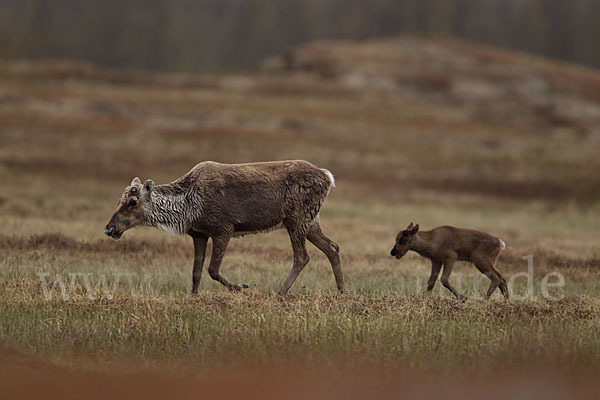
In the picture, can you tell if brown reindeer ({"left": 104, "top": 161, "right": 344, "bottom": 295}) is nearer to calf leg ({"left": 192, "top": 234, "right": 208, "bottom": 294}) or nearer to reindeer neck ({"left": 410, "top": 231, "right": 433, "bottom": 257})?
calf leg ({"left": 192, "top": 234, "right": 208, "bottom": 294})

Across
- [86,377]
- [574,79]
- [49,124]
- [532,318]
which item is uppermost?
[574,79]

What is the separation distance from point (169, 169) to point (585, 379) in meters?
29.1

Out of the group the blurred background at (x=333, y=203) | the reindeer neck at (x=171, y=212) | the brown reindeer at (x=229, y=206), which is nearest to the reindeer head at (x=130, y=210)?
the brown reindeer at (x=229, y=206)

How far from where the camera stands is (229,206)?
11789 millimetres

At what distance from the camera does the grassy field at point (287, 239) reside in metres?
9.39

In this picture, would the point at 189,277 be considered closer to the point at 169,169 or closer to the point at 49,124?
the point at 169,169

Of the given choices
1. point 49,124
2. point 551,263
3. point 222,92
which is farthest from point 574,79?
point 551,263

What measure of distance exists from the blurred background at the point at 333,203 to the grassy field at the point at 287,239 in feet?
0.18

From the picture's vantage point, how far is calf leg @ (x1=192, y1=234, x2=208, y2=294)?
38.4ft

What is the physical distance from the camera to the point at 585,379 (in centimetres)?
868

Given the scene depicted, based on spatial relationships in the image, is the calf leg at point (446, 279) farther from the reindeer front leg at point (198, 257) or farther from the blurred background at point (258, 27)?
the blurred background at point (258, 27)

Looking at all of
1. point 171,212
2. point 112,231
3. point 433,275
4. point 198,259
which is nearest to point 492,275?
point 433,275

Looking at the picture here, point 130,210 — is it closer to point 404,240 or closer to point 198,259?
point 198,259

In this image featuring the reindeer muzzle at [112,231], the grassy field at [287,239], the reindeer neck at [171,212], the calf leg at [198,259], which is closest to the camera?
the grassy field at [287,239]
